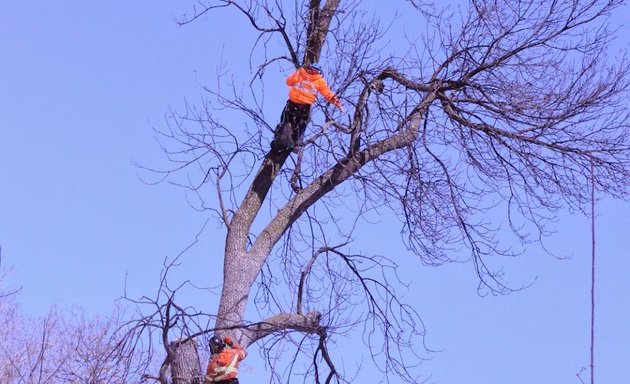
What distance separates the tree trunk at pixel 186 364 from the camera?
27.9 ft

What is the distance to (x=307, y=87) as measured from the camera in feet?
32.4

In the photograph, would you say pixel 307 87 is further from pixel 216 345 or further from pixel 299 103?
pixel 216 345

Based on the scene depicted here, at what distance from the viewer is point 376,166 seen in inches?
392

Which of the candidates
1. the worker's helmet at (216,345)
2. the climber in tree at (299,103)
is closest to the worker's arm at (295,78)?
the climber in tree at (299,103)

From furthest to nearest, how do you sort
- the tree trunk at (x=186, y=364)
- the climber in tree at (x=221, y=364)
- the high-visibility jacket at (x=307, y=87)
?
the high-visibility jacket at (x=307, y=87), the climber in tree at (x=221, y=364), the tree trunk at (x=186, y=364)

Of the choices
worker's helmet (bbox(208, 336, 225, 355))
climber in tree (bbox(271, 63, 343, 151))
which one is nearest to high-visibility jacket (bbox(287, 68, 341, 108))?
climber in tree (bbox(271, 63, 343, 151))

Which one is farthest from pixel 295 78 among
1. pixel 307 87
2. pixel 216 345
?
pixel 216 345

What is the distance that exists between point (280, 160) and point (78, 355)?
2.57m

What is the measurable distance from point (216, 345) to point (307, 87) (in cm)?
248

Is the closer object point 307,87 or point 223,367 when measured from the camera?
point 223,367

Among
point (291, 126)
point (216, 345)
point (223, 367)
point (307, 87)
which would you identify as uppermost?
point (307, 87)

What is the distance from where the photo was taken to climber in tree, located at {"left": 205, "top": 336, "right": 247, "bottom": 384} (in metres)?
8.62

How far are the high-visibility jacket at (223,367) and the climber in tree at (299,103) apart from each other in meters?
2.06

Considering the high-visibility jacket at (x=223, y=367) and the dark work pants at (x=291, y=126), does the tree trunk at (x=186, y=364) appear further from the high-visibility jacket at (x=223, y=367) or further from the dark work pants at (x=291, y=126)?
the dark work pants at (x=291, y=126)
